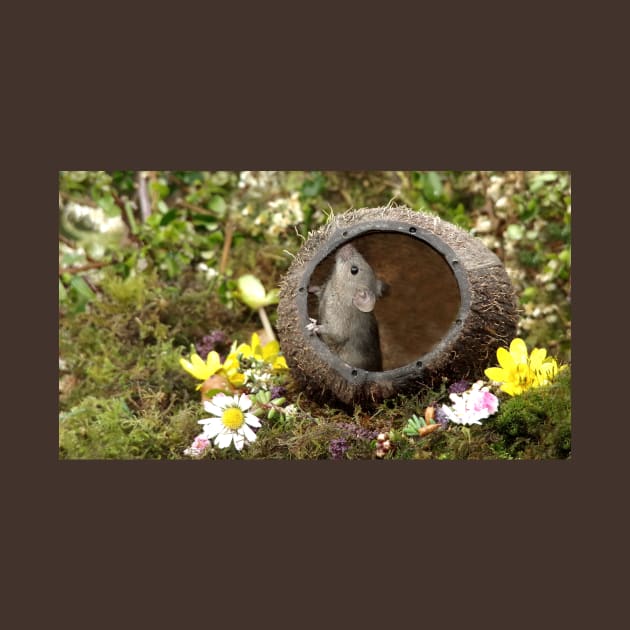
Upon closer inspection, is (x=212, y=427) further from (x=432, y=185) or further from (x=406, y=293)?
(x=432, y=185)

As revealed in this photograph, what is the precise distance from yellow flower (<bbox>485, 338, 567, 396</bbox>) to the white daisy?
110 centimetres

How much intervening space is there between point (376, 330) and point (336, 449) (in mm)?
770

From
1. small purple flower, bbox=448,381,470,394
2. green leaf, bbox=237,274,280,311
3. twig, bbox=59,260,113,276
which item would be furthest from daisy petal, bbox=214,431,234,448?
twig, bbox=59,260,113,276

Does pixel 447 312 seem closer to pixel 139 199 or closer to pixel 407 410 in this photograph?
pixel 407 410

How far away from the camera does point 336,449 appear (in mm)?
4246

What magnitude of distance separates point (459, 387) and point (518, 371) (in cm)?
27

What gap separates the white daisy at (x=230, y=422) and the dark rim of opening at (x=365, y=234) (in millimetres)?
441

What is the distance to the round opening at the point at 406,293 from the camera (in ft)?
15.5

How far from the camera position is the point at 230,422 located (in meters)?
4.43

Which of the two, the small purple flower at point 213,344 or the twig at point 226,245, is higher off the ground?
the twig at point 226,245

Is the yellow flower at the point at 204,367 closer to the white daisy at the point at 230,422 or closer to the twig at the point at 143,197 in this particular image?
the white daisy at the point at 230,422

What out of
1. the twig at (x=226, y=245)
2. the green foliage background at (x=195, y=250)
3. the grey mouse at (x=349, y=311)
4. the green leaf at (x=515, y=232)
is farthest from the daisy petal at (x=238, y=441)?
the green leaf at (x=515, y=232)

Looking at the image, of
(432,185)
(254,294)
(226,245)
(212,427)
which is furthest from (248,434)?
(432,185)

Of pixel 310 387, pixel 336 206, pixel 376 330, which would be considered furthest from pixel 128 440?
pixel 336 206
